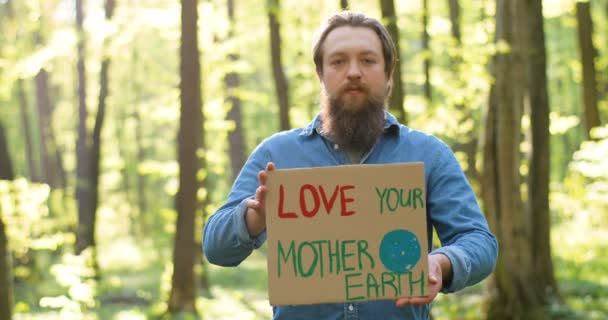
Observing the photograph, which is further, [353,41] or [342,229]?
[353,41]

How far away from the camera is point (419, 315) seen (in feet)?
8.57

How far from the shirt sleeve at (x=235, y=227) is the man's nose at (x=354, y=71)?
37 centimetres

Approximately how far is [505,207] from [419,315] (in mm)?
7163

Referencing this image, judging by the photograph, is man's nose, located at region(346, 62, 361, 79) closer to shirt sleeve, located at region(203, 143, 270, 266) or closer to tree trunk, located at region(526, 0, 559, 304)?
shirt sleeve, located at region(203, 143, 270, 266)

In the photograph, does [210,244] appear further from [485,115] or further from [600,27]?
[600,27]

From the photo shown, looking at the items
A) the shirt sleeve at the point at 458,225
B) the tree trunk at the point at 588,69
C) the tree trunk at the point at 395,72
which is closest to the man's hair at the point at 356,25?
the shirt sleeve at the point at 458,225

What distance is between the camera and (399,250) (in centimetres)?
248

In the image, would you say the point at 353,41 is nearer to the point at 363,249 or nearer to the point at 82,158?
the point at 363,249

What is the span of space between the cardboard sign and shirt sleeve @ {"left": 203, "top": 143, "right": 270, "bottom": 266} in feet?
0.27

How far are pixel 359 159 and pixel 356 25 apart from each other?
441 millimetres

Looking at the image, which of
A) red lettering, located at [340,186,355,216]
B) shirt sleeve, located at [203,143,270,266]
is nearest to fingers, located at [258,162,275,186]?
shirt sleeve, located at [203,143,270,266]

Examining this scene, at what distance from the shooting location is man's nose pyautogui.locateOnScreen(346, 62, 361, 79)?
264 cm

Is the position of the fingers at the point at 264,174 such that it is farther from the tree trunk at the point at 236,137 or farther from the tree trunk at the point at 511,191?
the tree trunk at the point at 236,137

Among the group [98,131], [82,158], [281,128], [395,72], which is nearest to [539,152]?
[395,72]
